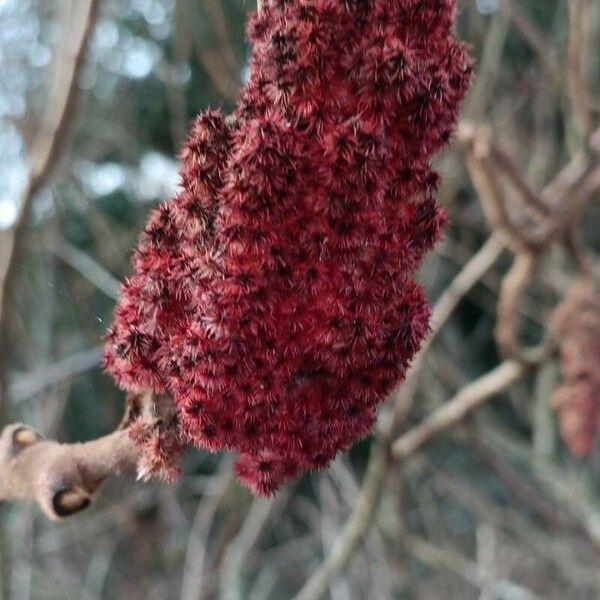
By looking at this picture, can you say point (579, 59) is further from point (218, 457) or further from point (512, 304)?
point (218, 457)

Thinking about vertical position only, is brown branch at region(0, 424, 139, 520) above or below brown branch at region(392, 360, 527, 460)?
above

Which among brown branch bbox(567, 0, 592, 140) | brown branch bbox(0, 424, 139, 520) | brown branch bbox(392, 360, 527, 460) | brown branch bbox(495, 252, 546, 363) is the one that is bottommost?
brown branch bbox(392, 360, 527, 460)

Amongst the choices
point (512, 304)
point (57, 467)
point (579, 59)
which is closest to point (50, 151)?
point (57, 467)

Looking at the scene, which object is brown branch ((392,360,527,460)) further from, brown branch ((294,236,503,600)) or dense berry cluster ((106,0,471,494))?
dense berry cluster ((106,0,471,494))

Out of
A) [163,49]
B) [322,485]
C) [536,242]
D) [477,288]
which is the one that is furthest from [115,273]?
[536,242]

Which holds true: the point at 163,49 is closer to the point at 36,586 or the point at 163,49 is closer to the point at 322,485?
the point at 322,485

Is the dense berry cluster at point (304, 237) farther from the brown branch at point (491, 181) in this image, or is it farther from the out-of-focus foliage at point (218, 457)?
the out-of-focus foliage at point (218, 457)

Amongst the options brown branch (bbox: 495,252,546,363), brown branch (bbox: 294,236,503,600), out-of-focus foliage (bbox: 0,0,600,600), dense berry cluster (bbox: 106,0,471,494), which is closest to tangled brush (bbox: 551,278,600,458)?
brown branch (bbox: 495,252,546,363)
